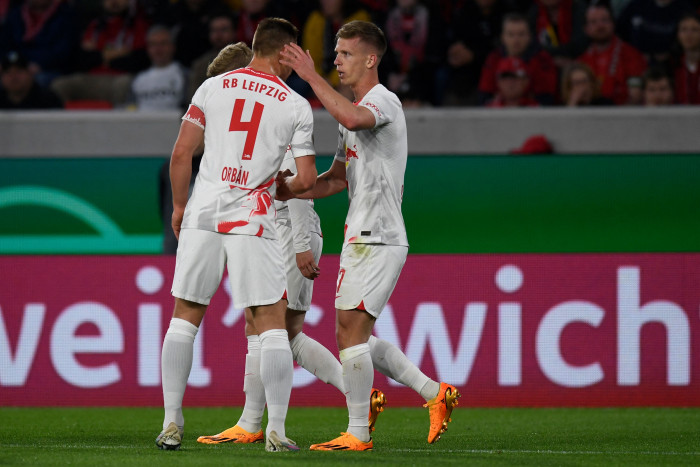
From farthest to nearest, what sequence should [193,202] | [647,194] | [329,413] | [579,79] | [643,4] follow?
1. [643,4]
2. [579,79]
3. [647,194]
4. [329,413]
5. [193,202]

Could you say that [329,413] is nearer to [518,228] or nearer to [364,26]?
[518,228]

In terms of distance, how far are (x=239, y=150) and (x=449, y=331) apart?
3791mm

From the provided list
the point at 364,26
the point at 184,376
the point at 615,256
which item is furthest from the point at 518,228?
the point at 184,376

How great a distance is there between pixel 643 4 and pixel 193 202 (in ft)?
22.8

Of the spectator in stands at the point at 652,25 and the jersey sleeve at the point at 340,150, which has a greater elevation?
the spectator in stands at the point at 652,25

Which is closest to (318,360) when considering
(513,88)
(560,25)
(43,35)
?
(513,88)

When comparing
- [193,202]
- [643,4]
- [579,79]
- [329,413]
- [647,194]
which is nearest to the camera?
[193,202]

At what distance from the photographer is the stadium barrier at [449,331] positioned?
885 centimetres

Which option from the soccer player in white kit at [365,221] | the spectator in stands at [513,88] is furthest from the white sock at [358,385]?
the spectator in stands at [513,88]

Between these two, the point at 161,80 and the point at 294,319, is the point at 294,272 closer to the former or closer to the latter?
the point at 294,319

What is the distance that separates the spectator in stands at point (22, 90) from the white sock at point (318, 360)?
5.34 metres

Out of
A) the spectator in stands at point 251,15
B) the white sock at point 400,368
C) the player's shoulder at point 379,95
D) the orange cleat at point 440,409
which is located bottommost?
the orange cleat at point 440,409

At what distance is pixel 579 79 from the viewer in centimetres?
1045

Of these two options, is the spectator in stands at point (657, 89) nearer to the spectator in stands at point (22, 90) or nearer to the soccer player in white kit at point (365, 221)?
the soccer player in white kit at point (365, 221)
